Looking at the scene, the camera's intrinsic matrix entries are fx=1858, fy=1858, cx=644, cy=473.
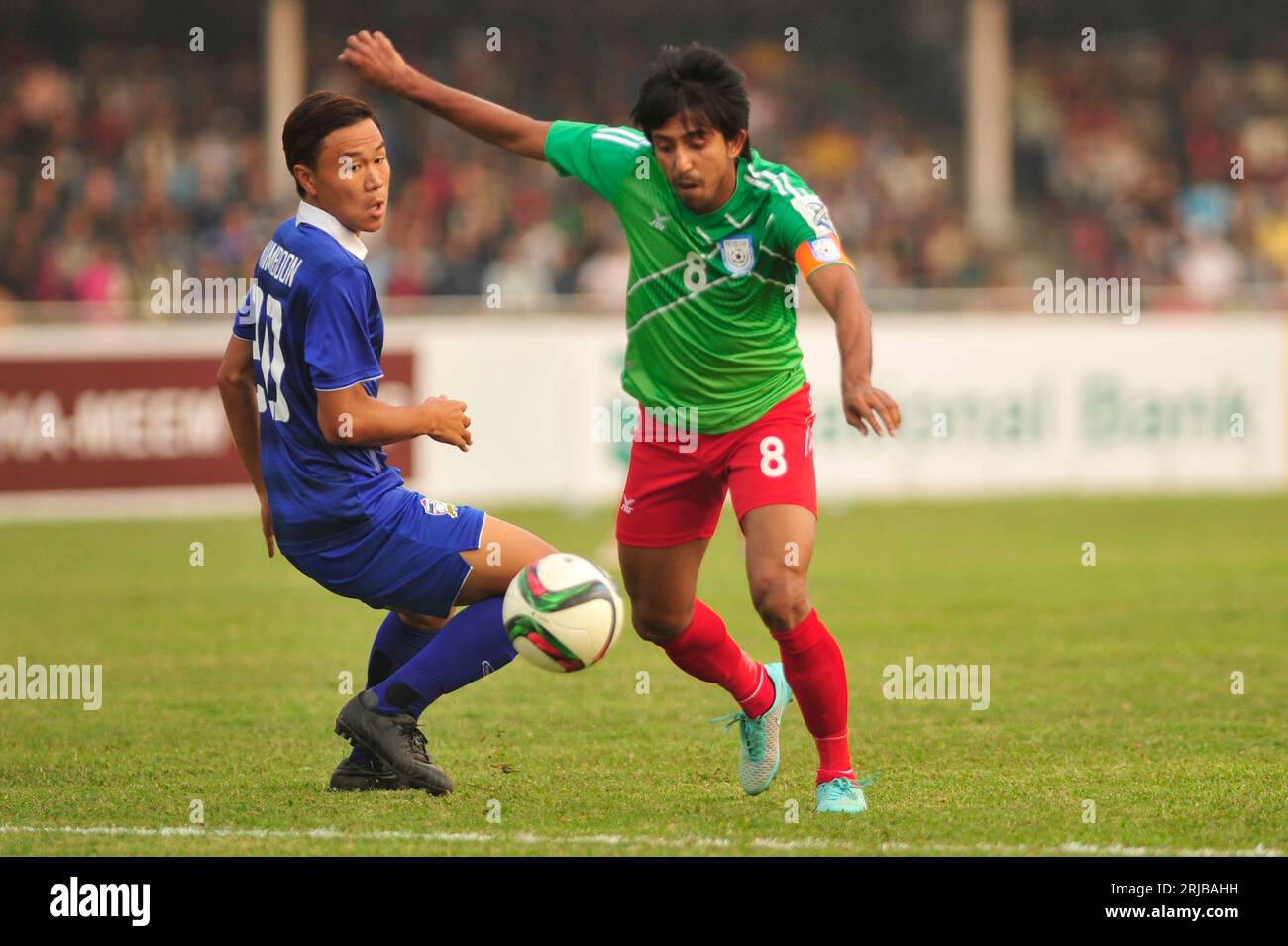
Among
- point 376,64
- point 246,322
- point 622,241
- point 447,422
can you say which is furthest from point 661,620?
point 622,241

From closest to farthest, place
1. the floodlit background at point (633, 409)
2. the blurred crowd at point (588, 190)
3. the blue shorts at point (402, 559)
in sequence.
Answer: the blue shorts at point (402, 559), the floodlit background at point (633, 409), the blurred crowd at point (588, 190)

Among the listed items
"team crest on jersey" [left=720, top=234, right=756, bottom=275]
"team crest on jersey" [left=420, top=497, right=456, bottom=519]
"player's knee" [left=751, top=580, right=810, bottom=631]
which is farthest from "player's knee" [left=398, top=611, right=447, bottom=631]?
"team crest on jersey" [left=720, top=234, right=756, bottom=275]

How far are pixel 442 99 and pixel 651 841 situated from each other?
2.53 meters

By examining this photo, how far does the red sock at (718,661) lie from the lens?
623 cm

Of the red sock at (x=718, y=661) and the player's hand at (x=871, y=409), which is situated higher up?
the player's hand at (x=871, y=409)

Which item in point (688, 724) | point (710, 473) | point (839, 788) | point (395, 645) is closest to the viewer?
point (839, 788)

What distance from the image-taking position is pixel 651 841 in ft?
17.2

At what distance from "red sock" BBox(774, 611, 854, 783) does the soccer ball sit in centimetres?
59

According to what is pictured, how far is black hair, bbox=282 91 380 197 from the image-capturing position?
18.3 ft

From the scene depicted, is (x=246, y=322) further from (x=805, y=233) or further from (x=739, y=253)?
(x=805, y=233)

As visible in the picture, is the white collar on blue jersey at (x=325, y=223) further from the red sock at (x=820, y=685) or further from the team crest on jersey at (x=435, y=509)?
the red sock at (x=820, y=685)

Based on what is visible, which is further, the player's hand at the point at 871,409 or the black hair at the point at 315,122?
the black hair at the point at 315,122

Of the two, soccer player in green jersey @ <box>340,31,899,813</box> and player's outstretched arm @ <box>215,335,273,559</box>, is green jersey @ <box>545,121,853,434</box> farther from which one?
player's outstretched arm @ <box>215,335,273,559</box>

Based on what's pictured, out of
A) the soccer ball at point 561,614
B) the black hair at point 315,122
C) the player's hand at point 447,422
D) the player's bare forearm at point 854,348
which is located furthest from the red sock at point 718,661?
the black hair at point 315,122
